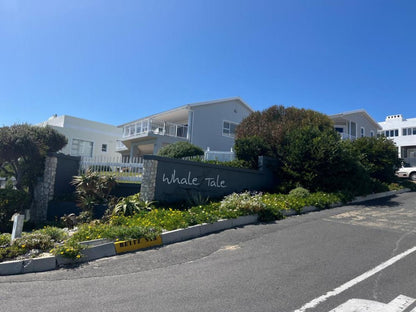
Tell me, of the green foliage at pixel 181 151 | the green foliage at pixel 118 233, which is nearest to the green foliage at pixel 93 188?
the green foliage at pixel 118 233

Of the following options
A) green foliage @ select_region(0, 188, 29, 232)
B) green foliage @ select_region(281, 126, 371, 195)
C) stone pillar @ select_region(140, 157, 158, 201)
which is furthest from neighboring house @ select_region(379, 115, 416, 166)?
green foliage @ select_region(0, 188, 29, 232)

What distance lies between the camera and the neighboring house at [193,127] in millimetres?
22703

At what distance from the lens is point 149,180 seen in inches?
367

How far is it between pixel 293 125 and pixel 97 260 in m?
11.4

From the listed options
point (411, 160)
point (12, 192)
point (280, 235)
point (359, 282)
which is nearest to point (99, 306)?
point (359, 282)

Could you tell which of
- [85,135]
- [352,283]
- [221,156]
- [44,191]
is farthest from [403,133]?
[44,191]

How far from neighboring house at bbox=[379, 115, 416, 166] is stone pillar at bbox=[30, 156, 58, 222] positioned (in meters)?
42.1

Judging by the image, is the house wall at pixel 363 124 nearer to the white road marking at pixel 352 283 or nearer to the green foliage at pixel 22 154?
the white road marking at pixel 352 283

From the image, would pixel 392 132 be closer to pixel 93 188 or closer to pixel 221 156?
pixel 221 156

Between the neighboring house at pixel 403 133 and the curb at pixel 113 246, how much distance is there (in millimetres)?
40769

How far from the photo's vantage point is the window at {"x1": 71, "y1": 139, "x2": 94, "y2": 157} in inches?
1126

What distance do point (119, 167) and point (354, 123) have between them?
27.2 metres

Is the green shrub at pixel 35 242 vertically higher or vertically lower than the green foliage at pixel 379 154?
lower

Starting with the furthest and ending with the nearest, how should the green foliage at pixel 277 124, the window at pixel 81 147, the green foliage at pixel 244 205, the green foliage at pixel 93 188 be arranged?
the window at pixel 81 147 → the green foliage at pixel 277 124 → the green foliage at pixel 93 188 → the green foliage at pixel 244 205
